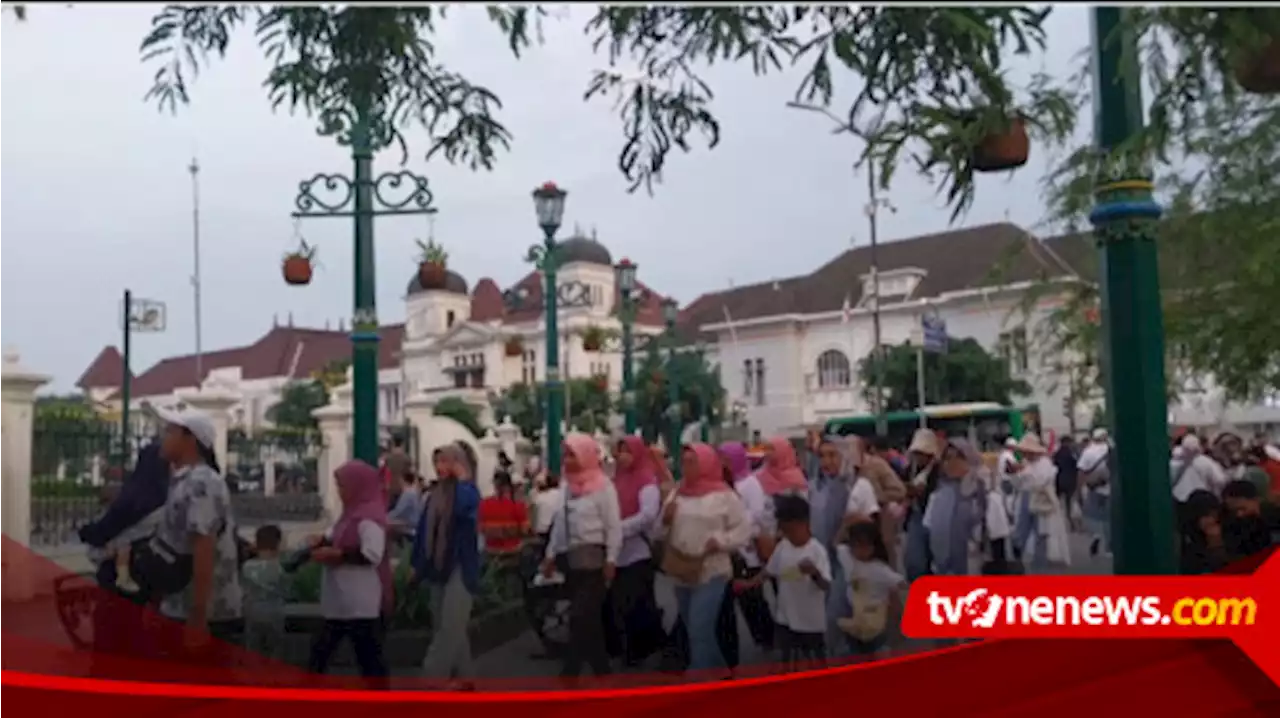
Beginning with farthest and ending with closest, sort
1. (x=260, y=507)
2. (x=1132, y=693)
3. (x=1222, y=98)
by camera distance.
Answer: (x=260, y=507), (x=1132, y=693), (x=1222, y=98)

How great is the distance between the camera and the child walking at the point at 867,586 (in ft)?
9.11

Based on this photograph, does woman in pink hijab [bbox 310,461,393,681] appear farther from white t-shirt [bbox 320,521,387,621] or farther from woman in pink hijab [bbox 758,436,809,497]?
woman in pink hijab [bbox 758,436,809,497]

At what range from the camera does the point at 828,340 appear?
270 cm

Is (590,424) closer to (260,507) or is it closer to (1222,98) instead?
(260,507)

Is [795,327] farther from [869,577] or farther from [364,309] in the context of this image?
[364,309]

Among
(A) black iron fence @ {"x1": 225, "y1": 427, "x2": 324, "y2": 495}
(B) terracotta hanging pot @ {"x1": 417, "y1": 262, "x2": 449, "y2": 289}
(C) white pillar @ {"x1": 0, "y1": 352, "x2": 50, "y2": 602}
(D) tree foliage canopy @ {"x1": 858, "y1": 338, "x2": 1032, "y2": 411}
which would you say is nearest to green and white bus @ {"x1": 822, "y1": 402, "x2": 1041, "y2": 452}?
(D) tree foliage canopy @ {"x1": 858, "y1": 338, "x2": 1032, "y2": 411}

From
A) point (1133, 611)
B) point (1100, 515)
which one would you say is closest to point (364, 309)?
point (1100, 515)

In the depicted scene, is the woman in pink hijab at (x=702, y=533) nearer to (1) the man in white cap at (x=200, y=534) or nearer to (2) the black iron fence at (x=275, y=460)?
(2) the black iron fence at (x=275, y=460)

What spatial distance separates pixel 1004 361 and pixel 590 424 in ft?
3.17

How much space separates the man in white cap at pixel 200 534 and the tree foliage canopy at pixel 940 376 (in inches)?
57.1

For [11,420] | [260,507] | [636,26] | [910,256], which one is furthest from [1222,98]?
[11,420]

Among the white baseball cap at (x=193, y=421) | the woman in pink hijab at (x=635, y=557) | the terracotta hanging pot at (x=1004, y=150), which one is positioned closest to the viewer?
the terracotta hanging pot at (x=1004, y=150)

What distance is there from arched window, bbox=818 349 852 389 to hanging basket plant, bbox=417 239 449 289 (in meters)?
0.85

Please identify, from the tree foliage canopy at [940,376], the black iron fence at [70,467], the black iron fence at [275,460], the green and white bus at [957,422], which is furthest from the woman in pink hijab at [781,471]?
the black iron fence at [70,467]
